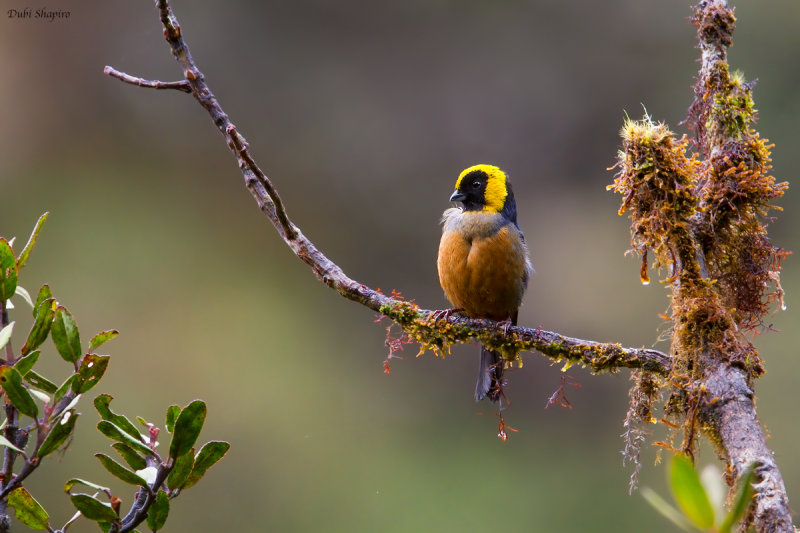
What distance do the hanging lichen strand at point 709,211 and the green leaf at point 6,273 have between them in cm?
146

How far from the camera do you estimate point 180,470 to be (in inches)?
49.4

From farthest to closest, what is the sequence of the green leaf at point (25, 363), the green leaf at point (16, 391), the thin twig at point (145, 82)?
the thin twig at point (145, 82) → the green leaf at point (25, 363) → the green leaf at point (16, 391)

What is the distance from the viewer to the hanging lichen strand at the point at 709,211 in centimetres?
195

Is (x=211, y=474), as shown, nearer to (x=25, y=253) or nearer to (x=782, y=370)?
(x=782, y=370)

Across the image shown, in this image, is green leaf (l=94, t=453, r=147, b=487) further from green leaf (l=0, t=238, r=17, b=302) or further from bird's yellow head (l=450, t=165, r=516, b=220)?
bird's yellow head (l=450, t=165, r=516, b=220)

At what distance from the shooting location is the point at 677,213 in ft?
6.44

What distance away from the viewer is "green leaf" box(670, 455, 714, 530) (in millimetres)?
647

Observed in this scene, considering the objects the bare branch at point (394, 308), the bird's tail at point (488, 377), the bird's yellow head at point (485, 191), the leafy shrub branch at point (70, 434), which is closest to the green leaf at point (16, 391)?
the leafy shrub branch at point (70, 434)

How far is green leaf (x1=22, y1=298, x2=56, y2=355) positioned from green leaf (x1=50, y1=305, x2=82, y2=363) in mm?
22

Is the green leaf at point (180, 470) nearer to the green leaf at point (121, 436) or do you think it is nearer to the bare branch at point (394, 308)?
the green leaf at point (121, 436)

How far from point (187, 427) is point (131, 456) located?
0.18 m

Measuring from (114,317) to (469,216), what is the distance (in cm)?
548
